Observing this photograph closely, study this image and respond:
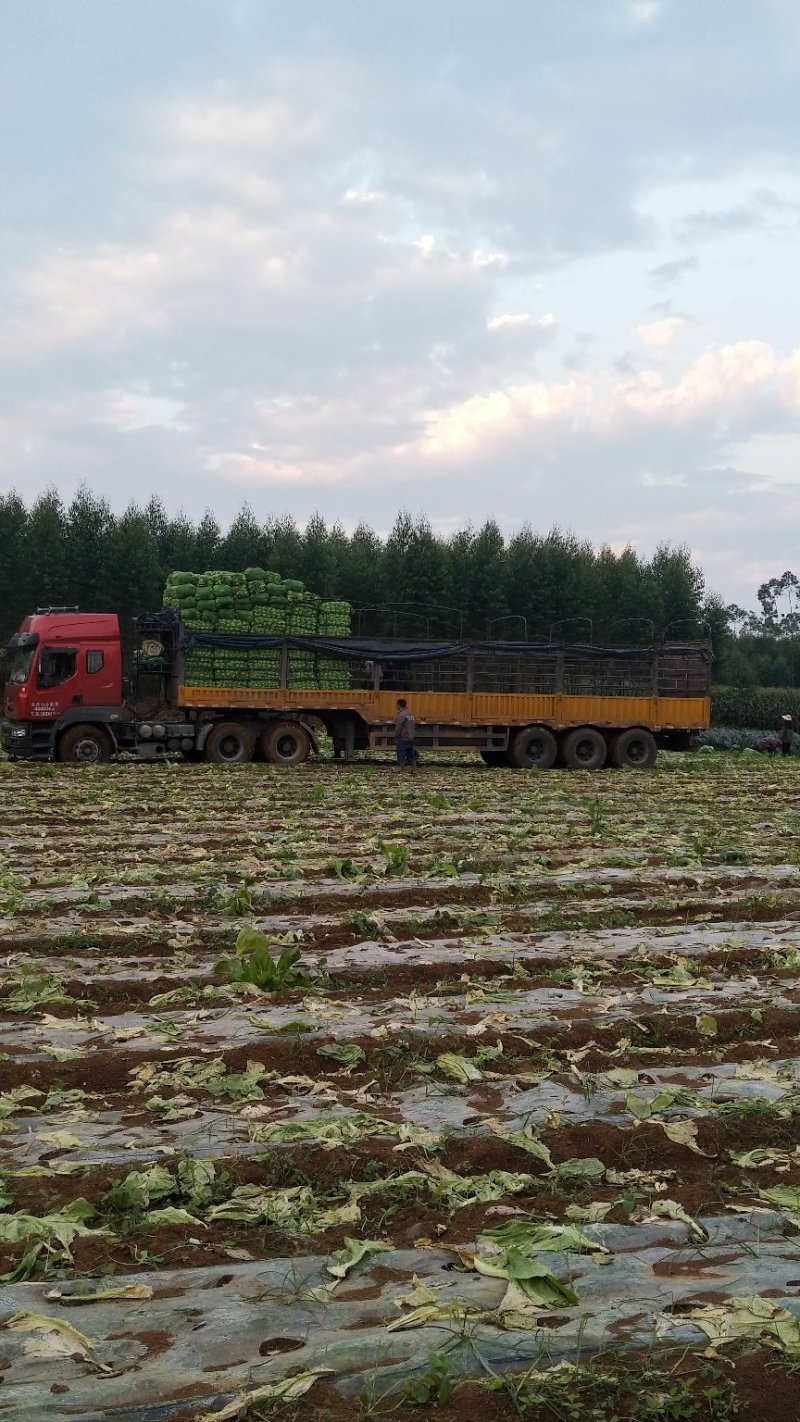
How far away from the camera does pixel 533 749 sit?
31078 mm

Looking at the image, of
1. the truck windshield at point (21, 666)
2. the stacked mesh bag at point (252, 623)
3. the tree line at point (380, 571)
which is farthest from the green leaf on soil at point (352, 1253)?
the tree line at point (380, 571)

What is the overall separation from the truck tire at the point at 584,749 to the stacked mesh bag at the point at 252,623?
581 cm

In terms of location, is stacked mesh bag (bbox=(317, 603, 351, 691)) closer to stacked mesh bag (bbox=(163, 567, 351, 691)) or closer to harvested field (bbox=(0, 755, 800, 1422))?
stacked mesh bag (bbox=(163, 567, 351, 691))

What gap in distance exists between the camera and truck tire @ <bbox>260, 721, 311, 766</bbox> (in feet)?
93.4

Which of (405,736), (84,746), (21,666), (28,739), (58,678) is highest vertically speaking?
(21,666)

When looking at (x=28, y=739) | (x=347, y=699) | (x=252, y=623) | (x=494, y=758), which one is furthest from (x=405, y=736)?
(x=28, y=739)

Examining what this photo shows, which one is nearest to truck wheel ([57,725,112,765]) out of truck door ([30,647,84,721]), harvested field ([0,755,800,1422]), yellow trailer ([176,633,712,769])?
truck door ([30,647,84,721])

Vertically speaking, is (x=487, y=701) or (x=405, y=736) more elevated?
(x=487, y=701)

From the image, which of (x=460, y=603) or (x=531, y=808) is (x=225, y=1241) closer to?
(x=531, y=808)

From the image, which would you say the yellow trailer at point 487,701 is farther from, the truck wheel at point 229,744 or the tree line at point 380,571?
the tree line at point 380,571

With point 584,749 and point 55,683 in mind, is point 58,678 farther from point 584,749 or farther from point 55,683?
point 584,749

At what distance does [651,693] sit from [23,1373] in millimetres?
29518

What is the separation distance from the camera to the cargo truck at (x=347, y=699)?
87.7ft

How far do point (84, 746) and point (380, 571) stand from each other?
3854 cm
